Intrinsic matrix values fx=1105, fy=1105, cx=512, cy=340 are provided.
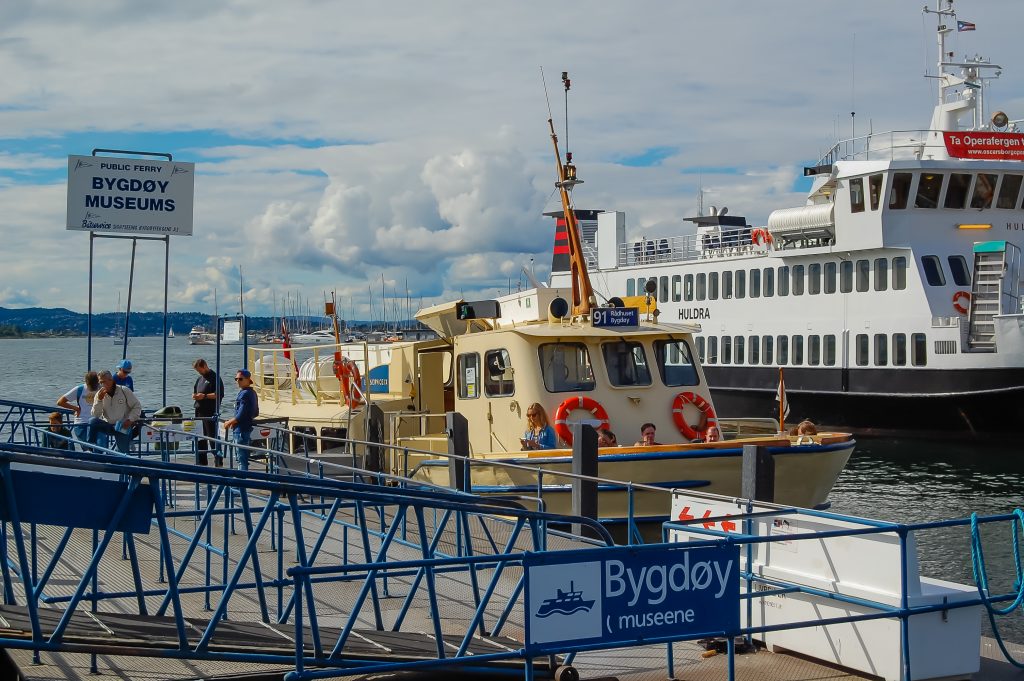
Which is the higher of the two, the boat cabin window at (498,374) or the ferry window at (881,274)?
the ferry window at (881,274)

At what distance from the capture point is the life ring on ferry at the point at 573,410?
15578 mm

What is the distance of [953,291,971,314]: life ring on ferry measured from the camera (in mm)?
30828

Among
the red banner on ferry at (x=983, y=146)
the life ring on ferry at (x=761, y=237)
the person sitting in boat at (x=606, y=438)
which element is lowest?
the person sitting in boat at (x=606, y=438)

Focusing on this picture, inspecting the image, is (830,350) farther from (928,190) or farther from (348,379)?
(348,379)

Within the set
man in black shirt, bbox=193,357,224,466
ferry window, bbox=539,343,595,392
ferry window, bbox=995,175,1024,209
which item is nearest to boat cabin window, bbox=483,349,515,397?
ferry window, bbox=539,343,595,392

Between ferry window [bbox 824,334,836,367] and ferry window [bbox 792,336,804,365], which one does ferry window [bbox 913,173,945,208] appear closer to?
ferry window [bbox 824,334,836,367]

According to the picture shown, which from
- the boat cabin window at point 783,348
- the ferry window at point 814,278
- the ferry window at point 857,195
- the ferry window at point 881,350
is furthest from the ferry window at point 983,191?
the boat cabin window at point 783,348

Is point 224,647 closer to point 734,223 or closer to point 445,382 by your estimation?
point 445,382

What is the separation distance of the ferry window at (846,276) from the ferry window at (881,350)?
182 cm

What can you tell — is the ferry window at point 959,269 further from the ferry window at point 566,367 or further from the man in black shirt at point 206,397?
the man in black shirt at point 206,397

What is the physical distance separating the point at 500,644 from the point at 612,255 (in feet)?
121

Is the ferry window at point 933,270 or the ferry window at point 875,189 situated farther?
the ferry window at point 875,189

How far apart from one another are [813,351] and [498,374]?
20.2 m

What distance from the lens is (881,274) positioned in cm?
3231
